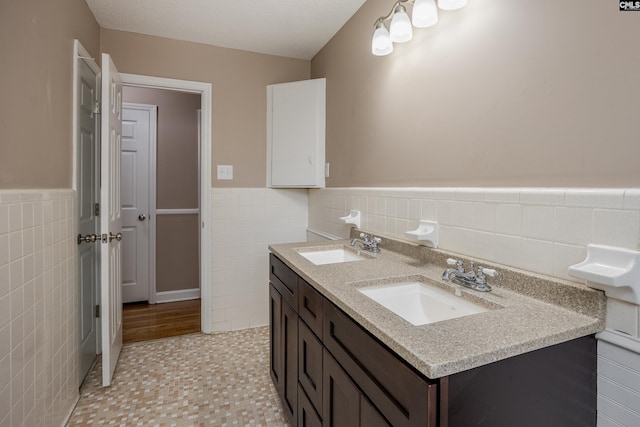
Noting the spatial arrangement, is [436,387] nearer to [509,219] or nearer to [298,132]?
[509,219]

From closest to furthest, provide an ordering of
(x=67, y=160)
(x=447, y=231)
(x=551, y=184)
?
(x=551, y=184) → (x=447, y=231) → (x=67, y=160)

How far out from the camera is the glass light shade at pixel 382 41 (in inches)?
63.2

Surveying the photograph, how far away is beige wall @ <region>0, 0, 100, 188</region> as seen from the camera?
3.79 feet

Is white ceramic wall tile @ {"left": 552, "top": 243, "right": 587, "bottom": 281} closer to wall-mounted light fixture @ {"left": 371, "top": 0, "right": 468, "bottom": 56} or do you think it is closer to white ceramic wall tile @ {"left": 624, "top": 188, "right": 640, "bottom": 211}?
white ceramic wall tile @ {"left": 624, "top": 188, "right": 640, "bottom": 211}

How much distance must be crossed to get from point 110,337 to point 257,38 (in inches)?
90.2

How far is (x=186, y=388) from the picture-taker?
6.40 feet

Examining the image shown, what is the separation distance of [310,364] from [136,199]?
9.25 ft

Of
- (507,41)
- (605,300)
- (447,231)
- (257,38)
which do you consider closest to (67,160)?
(257,38)

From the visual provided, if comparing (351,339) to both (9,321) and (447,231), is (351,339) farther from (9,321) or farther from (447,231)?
(9,321)

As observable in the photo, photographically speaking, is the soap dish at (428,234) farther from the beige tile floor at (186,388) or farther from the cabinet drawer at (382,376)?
the beige tile floor at (186,388)

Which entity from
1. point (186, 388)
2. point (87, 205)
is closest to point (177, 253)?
point (87, 205)

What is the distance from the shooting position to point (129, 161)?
10.6 ft

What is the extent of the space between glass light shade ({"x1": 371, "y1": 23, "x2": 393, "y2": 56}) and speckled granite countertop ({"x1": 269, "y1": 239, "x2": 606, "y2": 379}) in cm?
110

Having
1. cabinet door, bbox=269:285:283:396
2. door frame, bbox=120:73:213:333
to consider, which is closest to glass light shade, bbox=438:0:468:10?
cabinet door, bbox=269:285:283:396
